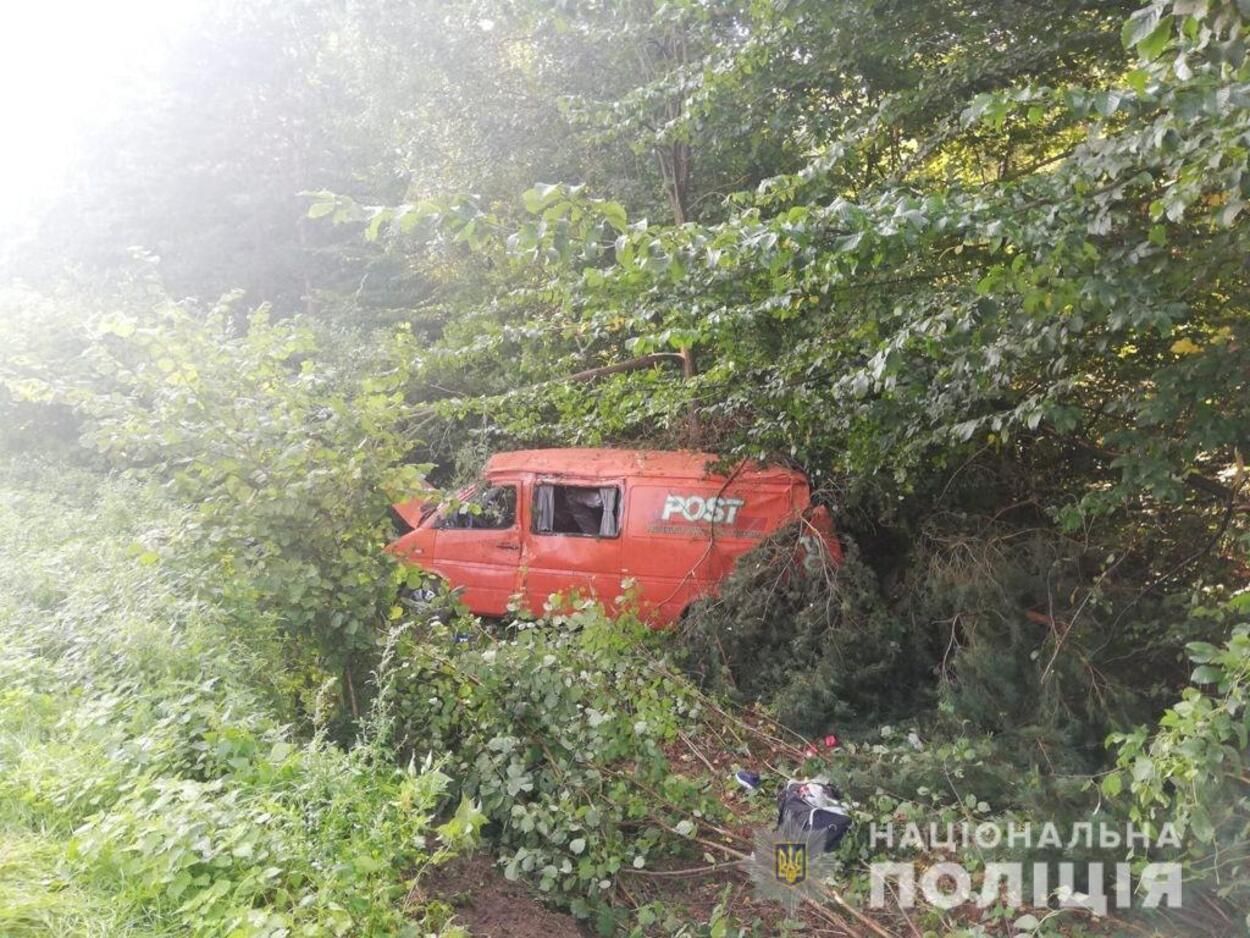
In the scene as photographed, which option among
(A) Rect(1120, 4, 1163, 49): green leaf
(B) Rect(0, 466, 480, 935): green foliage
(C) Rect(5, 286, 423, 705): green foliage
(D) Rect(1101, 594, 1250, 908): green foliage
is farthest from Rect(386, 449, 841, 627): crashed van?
(A) Rect(1120, 4, 1163, 49): green leaf

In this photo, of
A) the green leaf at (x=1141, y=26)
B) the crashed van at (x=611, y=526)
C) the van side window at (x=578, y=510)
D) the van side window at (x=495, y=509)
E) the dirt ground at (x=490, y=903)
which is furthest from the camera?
the van side window at (x=495, y=509)

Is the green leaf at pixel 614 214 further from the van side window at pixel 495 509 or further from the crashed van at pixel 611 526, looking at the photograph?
the van side window at pixel 495 509

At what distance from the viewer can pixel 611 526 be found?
24.4ft

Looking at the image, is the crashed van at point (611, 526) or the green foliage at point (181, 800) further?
the crashed van at point (611, 526)

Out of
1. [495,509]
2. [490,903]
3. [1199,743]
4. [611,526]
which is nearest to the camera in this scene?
[1199,743]

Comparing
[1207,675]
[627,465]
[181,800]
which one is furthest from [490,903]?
[627,465]

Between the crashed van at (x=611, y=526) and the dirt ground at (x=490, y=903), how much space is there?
3466 mm

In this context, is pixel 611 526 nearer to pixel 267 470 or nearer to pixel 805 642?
pixel 805 642

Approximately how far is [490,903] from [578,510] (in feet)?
15.1

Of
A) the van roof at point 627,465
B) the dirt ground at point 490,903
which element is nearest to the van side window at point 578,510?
the van roof at point 627,465

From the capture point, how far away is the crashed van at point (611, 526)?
7117mm

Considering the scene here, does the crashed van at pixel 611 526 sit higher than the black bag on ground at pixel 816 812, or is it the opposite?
the crashed van at pixel 611 526

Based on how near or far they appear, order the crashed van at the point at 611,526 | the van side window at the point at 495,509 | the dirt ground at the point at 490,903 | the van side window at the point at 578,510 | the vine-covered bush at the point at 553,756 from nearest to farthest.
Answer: the dirt ground at the point at 490,903
the vine-covered bush at the point at 553,756
the crashed van at the point at 611,526
the van side window at the point at 578,510
the van side window at the point at 495,509

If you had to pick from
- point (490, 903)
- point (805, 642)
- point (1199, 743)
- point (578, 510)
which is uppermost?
point (578, 510)
